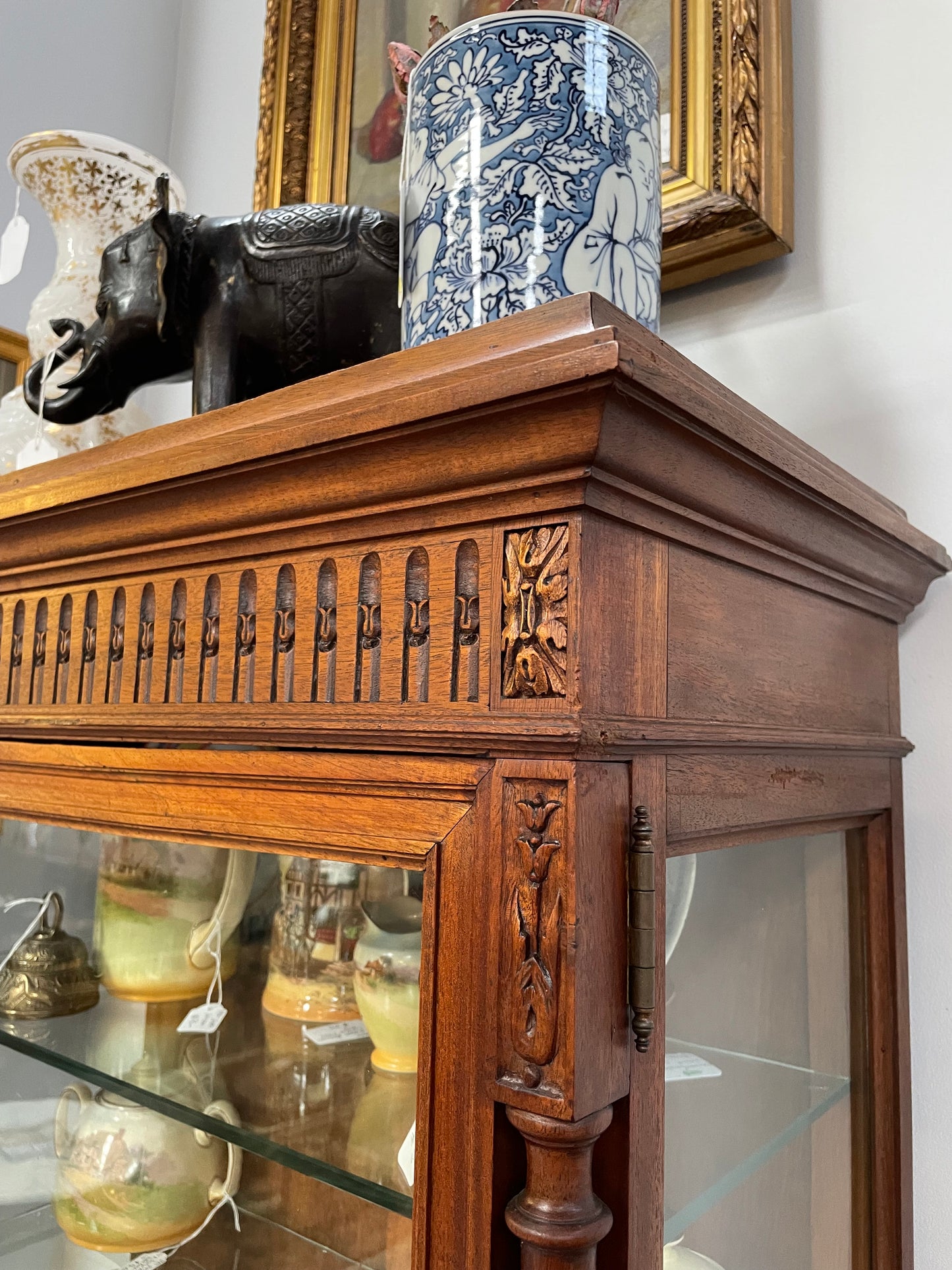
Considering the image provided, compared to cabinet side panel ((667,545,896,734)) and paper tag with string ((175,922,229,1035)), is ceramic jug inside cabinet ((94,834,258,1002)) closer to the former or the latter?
paper tag with string ((175,922,229,1035))

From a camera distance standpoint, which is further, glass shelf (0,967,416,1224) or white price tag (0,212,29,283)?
white price tag (0,212,29,283)

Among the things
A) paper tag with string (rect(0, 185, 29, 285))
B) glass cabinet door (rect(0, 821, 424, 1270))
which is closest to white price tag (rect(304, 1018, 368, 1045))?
glass cabinet door (rect(0, 821, 424, 1270))

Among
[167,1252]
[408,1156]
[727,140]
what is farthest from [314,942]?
[727,140]

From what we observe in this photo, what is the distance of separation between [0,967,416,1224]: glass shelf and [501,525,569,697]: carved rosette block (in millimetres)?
156

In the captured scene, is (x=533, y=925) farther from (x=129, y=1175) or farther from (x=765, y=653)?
(x=129, y=1175)

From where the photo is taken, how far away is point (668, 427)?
0.31 meters

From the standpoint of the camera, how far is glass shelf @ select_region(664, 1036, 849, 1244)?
36 centimetres

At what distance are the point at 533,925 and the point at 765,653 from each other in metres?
0.17

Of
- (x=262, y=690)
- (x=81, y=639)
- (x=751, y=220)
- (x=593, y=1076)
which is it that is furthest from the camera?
(x=751, y=220)

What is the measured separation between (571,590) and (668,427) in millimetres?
63

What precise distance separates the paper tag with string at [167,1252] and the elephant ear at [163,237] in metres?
0.46

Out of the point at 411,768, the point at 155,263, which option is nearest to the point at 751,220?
the point at 155,263

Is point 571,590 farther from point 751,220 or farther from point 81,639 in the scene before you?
point 751,220

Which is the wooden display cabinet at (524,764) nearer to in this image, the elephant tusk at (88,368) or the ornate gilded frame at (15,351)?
the elephant tusk at (88,368)
